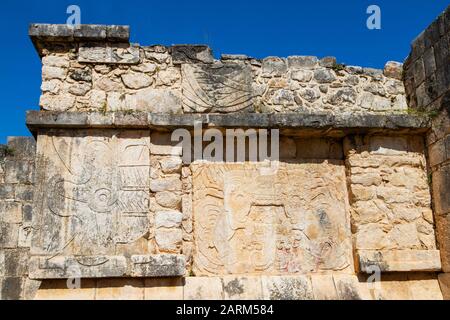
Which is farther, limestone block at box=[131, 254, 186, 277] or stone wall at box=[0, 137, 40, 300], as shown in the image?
stone wall at box=[0, 137, 40, 300]

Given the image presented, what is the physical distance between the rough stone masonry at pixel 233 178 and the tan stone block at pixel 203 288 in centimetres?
2

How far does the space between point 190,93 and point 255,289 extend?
Result: 2.38 m

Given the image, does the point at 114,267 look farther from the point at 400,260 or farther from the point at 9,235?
the point at 9,235

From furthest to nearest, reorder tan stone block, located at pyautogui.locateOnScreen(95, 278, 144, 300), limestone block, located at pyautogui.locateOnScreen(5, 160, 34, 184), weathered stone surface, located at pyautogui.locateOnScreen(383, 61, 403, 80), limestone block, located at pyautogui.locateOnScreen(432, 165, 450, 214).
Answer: limestone block, located at pyautogui.locateOnScreen(5, 160, 34, 184) → weathered stone surface, located at pyautogui.locateOnScreen(383, 61, 403, 80) → limestone block, located at pyautogui.locateOnScreen(432, 165, 450, 214) → tan stone block, located at pyautogui.locateOnScreen(95, 278, 144, 300)

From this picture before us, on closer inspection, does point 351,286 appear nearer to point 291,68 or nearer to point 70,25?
point 291,68

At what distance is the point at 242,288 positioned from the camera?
5.48 metres

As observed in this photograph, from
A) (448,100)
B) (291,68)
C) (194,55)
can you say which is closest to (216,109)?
(194,55)

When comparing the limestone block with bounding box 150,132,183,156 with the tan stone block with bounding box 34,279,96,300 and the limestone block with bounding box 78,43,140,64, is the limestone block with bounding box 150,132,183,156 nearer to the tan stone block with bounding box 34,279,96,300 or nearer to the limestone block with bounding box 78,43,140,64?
the limestone block with bounding box 78,43,140,64

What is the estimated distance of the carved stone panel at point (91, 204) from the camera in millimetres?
5172

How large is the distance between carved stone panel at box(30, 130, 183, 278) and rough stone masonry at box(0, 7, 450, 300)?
14 mm

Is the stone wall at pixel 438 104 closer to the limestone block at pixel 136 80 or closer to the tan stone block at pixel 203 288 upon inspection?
the tan stone block at pixel 203 288

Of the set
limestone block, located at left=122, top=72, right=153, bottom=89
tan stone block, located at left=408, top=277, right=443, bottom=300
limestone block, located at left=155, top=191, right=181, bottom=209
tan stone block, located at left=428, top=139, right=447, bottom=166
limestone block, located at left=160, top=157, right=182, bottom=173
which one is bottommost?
tan stone block, located at left=408, top=277, right=443, bottom=300

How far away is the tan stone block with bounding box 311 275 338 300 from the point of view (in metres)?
5.54

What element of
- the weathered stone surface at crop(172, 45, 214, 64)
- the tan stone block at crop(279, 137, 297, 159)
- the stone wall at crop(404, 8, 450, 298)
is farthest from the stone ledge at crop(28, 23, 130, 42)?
the stone wall at crop(404, 8, 450, 298)
